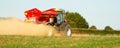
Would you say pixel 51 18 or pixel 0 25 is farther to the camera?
pixel 51 18

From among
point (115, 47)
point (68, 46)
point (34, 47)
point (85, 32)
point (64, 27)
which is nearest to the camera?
point (34, 47)

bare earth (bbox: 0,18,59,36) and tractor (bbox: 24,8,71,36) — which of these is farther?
tractor (bbox: 24,8,71,36)

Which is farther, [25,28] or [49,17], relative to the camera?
[49,17]

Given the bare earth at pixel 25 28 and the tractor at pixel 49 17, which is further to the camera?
the tractor at pixel 49 17

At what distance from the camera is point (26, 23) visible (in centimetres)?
3272

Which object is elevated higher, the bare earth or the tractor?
the tractor

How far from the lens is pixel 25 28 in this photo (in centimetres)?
3206

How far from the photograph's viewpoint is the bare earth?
31562 mm

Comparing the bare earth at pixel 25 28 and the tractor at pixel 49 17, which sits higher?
the tractor at pixel 49 17

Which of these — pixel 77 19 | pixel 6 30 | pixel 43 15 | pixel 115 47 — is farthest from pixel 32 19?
pixel 77 19

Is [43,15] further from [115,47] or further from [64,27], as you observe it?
→ [115,47]

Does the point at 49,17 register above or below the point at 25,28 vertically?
above

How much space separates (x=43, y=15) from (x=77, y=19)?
5229cm

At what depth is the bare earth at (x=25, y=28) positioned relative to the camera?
31.6 meters
